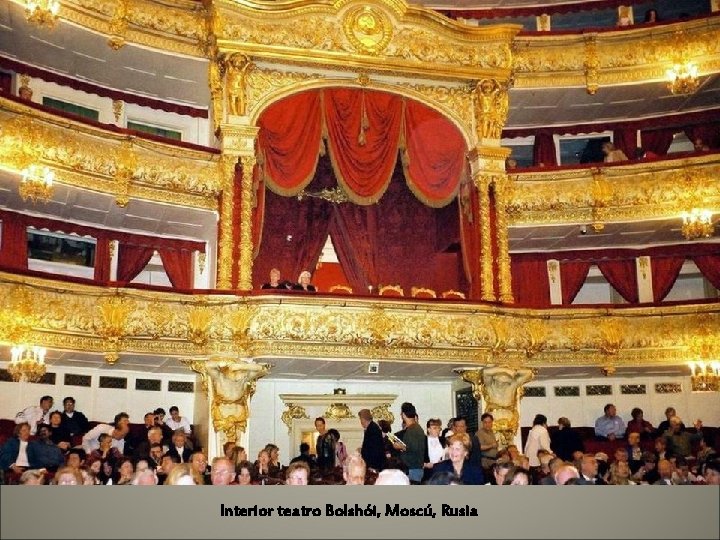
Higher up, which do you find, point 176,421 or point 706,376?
point 706,376

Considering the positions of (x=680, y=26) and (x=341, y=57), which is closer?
(x=341, y=57)

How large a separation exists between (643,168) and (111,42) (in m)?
10.5

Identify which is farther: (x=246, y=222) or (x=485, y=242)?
(x=485, y=242)

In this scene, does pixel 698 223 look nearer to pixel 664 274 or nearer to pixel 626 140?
pixel 664 274

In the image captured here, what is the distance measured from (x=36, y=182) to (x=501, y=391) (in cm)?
867

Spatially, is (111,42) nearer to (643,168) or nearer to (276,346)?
(276,346)

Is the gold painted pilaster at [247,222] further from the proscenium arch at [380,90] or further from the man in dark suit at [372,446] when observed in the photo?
the man in dark suit at [372,446]

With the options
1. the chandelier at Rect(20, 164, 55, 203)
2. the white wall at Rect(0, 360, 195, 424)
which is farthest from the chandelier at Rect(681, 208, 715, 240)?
the chandelier at Rect(20, 164, 55, 203)

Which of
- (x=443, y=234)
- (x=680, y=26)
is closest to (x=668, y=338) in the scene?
(x=443, y=234)

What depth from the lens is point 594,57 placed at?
1684 centimetres

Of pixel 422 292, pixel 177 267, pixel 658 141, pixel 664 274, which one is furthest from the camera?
pixel 658 141

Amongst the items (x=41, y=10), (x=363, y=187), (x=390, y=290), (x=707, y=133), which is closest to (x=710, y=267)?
(x=707, y=133)

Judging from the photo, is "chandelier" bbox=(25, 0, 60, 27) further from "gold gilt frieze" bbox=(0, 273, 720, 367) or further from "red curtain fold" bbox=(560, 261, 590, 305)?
"red curtain fold" bbox=(560, 261, 590, 305)

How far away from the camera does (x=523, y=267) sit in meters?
17.8
